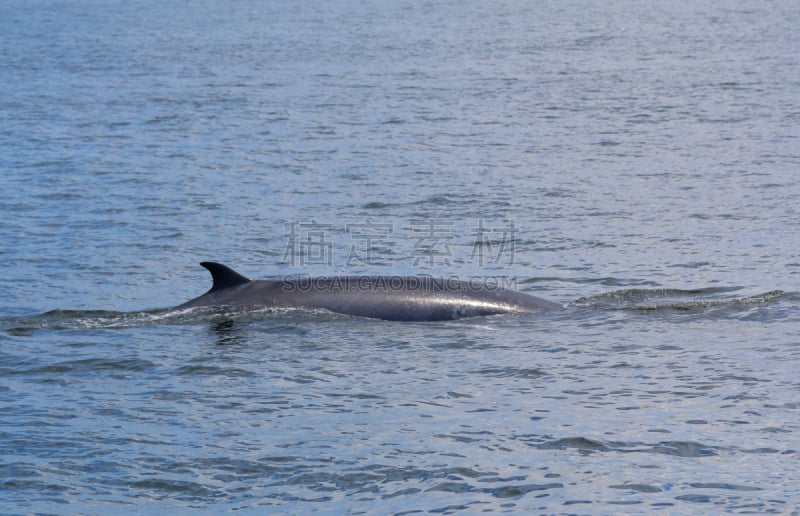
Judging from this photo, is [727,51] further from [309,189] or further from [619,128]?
[309,189]

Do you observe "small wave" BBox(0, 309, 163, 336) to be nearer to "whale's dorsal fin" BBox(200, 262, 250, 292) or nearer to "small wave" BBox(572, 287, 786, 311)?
"whale's dorsal fin" BBox(200, 262, 250, 292)

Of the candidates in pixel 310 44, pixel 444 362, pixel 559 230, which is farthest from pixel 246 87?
pixel 444 362

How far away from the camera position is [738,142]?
24531mm

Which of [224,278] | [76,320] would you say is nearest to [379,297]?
[224,278]

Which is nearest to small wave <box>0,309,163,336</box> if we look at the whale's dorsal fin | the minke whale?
the minke whale

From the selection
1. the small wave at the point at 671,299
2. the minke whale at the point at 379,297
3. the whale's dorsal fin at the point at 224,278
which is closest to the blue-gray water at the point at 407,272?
the small wave at the point at 671,299

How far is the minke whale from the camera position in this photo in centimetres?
1346

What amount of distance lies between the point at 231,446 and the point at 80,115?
21104 millimetres

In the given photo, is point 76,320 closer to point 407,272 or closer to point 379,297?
point 379,297

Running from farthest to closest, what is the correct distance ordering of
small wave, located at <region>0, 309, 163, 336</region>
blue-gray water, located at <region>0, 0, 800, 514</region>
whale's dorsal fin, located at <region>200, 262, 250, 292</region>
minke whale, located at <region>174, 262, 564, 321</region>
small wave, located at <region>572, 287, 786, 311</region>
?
small wave, located at <region>572, 287, 786, 311</region>, small wave, located at <region>0, 309, 163, 336</region>, minke whale, located at <region>174, 262, 564, 321</region>, whale's dorsal fin, located at <region>200, 262, 250, 292</region>, blue-gray water, located at <region>0, 0, 800, 514</region>

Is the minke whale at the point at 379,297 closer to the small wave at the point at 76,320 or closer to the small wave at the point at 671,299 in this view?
the small wave at the point at 76,320

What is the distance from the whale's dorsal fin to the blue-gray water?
14.2 inches

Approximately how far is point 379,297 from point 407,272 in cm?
243

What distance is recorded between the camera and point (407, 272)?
1602 cm
